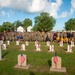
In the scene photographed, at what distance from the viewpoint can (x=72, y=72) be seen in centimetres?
940

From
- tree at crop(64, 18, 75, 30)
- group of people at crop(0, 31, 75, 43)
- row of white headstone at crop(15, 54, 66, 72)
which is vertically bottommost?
row of white headstone at crop(15, 54, 66, 72)

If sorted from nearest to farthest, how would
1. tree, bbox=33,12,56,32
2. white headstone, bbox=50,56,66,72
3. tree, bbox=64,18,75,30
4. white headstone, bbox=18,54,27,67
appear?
1. white headstone, bbox=50,56,66,72
2. white headstone, bbox=18,54,27,67
3. tree, bbox=33,12,56,32
4. tree, bbox=64,18,75,30

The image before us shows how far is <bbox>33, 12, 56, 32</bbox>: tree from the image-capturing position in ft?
272

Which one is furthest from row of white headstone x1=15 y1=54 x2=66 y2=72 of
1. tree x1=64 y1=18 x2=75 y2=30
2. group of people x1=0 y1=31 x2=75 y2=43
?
tree x1=64 y1=18 x2=75 y2=30

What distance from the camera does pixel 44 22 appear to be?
3292 inches

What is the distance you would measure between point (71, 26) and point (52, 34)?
68.8 m

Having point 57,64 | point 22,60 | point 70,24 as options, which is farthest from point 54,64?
point 70,24

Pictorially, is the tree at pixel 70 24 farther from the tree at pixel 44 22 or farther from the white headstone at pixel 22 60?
the white headstone at pixel 22 60

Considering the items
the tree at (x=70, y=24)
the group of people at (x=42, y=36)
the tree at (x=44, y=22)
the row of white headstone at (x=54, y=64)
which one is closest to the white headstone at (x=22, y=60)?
the row of white headstone at (x=54, y=64)

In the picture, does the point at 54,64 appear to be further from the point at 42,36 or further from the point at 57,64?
the point at 42,36

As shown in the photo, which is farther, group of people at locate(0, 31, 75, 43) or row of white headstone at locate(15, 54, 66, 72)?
group of people at locate(0, 31, 75, 43)

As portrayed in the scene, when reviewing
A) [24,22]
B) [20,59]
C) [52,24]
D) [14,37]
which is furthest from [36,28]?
[20,59]

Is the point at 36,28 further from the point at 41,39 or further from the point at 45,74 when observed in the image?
the point at 45,74

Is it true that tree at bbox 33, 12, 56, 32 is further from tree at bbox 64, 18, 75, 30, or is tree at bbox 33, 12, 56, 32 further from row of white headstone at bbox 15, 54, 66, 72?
row of white headstone at bbox 15, 54, 66, 72
